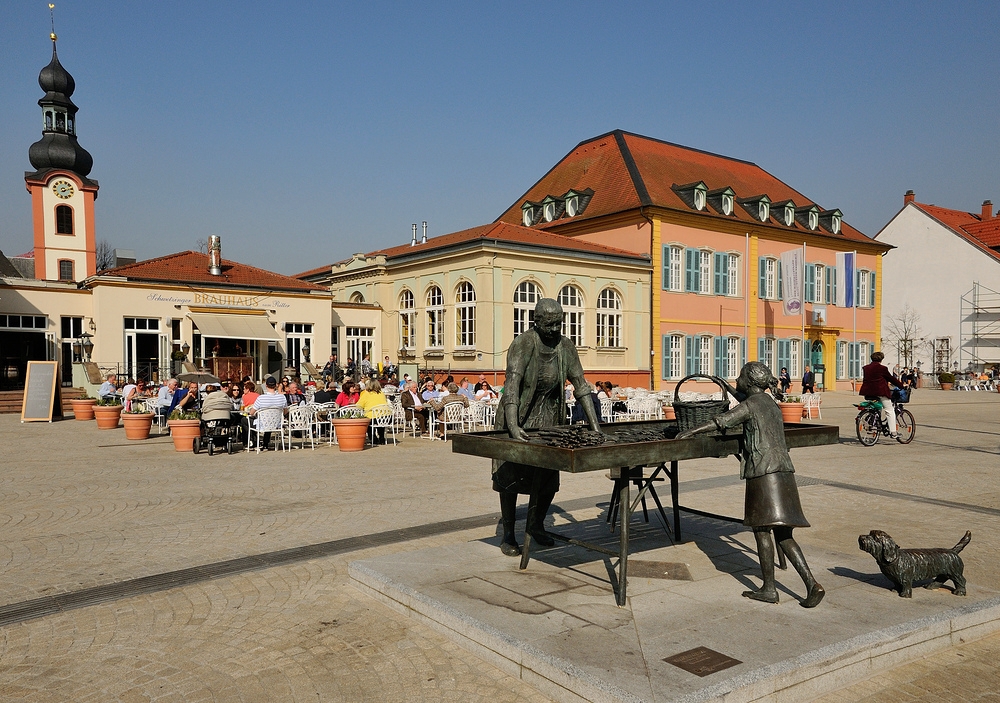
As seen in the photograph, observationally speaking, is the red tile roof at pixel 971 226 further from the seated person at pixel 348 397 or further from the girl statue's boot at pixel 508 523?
the girl statue's boot at pixel 508 523

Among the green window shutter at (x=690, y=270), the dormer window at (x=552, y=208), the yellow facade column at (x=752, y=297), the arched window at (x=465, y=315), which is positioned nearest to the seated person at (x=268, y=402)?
the arched window at (x=465, y=315)

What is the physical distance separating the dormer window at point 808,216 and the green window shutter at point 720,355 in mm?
8814

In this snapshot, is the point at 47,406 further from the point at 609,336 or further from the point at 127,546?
the point at 609,336

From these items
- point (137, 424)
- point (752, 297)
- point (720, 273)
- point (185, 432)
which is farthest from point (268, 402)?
point (752, 297)

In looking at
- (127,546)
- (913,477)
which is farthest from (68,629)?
(913,477)

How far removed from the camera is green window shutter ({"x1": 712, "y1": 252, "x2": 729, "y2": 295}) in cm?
3388

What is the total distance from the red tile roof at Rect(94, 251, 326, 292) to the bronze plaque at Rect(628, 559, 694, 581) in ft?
85.2

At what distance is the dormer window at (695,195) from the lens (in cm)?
3347

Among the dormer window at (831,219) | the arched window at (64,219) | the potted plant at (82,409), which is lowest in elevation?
the potted plant at (82,409)

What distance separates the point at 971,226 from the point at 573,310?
1323 inches

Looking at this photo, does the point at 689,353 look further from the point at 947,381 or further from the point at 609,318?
the point at 947,381

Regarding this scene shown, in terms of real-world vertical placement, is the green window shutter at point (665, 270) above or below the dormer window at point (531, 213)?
below

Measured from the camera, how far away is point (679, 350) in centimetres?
3259

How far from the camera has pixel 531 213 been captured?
1468 inches
